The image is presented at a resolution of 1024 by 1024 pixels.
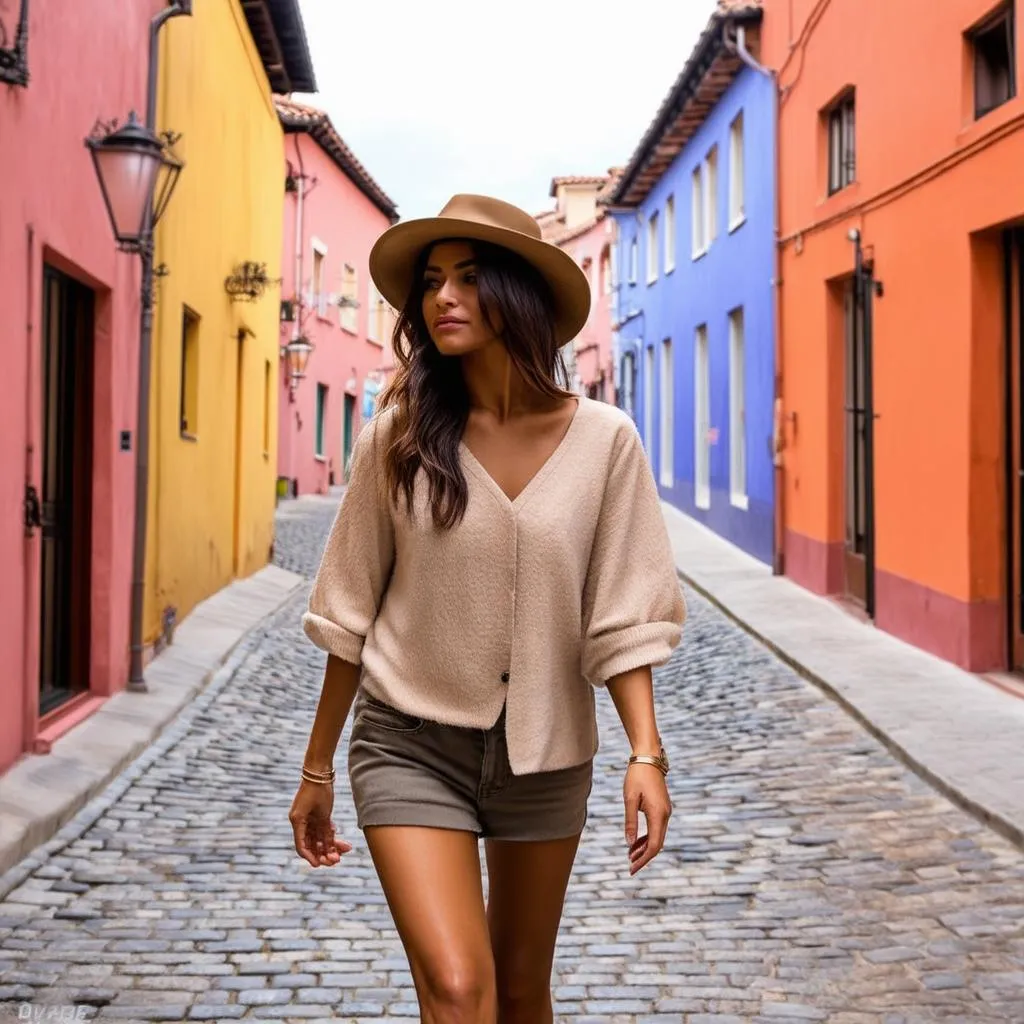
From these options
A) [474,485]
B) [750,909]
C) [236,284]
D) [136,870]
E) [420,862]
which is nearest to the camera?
[420,862]

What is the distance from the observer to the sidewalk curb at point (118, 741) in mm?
5535

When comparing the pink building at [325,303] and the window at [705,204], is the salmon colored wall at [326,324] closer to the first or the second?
the pink building at [325,303]

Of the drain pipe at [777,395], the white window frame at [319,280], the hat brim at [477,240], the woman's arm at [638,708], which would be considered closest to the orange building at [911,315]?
the drain pipe at [777,395]

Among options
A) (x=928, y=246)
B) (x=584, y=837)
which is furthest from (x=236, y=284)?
(x=584, y=837)

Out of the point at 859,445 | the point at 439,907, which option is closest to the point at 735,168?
the point at 859,445

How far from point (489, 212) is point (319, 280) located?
1057 inches

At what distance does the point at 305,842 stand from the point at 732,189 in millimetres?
15779

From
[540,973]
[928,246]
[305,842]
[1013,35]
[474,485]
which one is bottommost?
[540,973]

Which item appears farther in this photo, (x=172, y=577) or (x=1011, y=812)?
(x=172, y=577)

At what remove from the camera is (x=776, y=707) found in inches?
325

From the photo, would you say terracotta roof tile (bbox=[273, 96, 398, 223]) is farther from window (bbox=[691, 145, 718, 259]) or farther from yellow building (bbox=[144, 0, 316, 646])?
window (bbox=[691, 145, 718, 259])

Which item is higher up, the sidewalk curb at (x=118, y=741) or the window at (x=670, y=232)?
the window at (x=670, y=232)

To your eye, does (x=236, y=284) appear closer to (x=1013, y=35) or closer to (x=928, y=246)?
(x=928, y=246)

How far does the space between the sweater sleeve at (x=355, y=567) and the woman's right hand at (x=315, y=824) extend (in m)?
0.25
